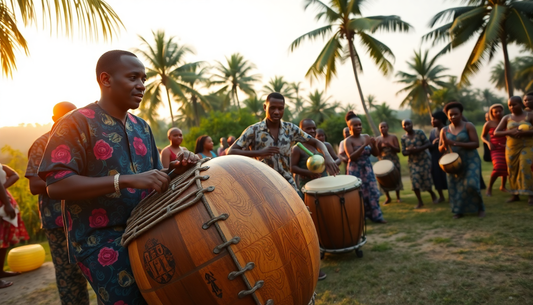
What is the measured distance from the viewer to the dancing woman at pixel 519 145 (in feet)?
20.6

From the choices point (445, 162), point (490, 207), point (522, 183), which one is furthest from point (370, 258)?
point (522, 183)

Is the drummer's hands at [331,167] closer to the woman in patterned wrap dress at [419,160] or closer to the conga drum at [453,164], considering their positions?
the conga drum at [453,164]

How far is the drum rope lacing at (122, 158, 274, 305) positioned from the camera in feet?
4.34

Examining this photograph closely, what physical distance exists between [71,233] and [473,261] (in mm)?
4142

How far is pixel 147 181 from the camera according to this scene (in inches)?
61.9

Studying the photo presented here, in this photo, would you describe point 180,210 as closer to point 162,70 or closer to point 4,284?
point 4,284

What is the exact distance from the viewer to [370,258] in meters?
4.54

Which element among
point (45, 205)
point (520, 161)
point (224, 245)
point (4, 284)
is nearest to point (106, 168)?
point (224, 245)

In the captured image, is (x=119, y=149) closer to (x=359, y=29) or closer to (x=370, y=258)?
(x=370, y=258)

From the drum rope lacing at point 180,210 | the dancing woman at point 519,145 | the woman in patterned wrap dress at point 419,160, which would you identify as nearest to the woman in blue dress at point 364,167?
the woman in patterned wrap dress at point 419,160

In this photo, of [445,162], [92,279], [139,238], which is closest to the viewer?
[139,238]

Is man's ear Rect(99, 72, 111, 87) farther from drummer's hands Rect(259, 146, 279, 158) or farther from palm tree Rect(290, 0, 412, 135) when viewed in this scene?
palm tree Rect(290, 0, 412, 135)

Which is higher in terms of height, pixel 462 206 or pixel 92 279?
pixel 92 279

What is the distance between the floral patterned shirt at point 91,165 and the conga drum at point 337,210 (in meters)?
2.99
